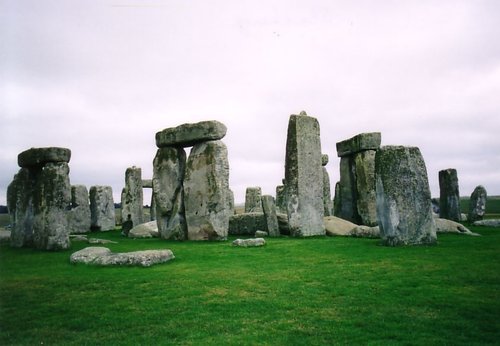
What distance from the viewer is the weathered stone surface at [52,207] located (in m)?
11.4

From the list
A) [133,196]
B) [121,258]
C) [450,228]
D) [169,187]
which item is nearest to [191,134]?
[169,187]

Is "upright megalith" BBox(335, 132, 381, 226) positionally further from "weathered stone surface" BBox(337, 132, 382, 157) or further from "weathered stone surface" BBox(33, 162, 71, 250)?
"weathered stone surface" BBox(33, 162, 71, 250)

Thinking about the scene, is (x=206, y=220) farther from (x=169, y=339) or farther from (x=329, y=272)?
(x=169, y=339)

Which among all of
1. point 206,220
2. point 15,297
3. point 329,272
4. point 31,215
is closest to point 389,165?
point 329,272

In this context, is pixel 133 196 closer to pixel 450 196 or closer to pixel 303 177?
pixel 303 177

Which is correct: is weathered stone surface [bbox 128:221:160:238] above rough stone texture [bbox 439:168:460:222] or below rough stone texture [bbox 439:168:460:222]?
below

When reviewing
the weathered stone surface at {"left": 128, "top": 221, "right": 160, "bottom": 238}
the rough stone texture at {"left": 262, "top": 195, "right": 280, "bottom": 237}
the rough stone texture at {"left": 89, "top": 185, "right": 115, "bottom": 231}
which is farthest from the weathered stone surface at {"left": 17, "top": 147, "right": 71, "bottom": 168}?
the rough stone texture at {"left": 89, "top": 185, "right": 115, "bottom": 231}

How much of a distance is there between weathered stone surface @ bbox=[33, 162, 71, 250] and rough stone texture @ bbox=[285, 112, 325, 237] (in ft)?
22.4

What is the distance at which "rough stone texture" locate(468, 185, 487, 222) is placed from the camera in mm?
20922

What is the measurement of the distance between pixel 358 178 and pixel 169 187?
7.99 metres

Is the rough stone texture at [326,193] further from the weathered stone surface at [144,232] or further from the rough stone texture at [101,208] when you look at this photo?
the rough stone texture at [101,208]

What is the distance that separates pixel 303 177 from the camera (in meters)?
14.3

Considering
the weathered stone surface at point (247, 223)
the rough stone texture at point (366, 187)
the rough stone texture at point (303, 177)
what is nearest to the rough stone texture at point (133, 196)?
the weathered stone surface at point (247, 223)

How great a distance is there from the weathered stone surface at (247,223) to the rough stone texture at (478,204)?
37.4 feet
